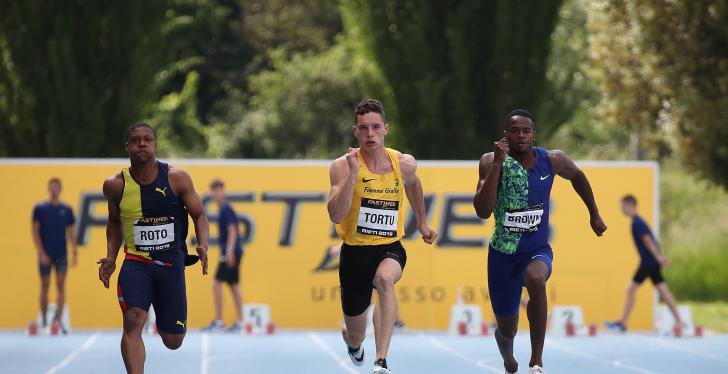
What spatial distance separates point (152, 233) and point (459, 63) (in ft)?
45.5

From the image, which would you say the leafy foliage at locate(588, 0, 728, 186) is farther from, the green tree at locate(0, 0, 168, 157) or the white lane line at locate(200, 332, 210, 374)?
the white lane line at locate(200, 332, 210, 374)

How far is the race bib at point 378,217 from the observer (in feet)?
37.1

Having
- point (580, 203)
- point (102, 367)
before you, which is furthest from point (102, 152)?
point (102, 367)

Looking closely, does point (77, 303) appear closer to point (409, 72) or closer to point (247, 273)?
point (247, 273)

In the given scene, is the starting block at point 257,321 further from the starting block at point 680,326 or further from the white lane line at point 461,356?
the starting block at point 680,326

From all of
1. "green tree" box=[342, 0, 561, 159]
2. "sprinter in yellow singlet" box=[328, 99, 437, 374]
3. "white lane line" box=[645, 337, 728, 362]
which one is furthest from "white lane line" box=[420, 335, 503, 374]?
"green tree" box=[342, 0, 561, 159]

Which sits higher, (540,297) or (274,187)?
(274,187)

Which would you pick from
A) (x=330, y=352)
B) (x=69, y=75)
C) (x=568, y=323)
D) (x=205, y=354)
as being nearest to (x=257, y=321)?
(x=330, y=352)

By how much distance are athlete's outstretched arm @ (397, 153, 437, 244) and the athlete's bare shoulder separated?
6.83 ft

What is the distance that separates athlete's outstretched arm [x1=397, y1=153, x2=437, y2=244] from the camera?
1153 cm

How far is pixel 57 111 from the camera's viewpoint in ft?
79.2

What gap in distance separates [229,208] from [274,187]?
997mm

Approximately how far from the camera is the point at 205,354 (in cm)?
1703

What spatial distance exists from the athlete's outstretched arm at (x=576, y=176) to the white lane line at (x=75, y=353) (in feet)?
18.9
